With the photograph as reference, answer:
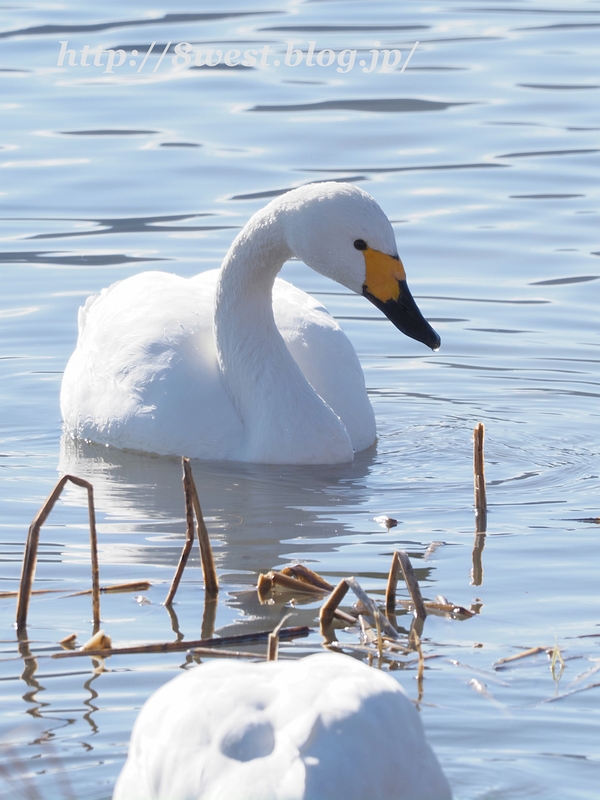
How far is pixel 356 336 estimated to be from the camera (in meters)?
10.3

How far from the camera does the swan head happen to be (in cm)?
746

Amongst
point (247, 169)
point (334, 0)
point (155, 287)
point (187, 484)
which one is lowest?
point (187, 484)

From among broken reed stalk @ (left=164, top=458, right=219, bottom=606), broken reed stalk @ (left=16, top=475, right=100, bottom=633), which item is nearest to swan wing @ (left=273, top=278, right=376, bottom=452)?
broken reed stalk @ (left=164, top=458, right=219, bottom=606)

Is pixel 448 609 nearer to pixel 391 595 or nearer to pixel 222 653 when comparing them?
pixel 391 595

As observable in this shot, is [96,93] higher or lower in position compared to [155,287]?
higher

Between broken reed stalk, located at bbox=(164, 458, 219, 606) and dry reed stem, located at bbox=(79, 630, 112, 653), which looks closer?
dry reed stem, located at bbox=(79, 630, 112, 653)

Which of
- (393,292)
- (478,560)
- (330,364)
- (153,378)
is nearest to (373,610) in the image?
(478,560)

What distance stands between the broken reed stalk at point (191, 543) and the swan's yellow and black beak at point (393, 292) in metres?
2.19

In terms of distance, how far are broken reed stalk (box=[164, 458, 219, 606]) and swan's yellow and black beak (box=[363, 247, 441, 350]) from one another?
2191 mm

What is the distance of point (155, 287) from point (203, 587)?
320 cm

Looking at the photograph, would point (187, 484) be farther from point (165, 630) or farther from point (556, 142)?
point (556, 142)

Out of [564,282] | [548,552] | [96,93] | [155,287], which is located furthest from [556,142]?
[548,552]

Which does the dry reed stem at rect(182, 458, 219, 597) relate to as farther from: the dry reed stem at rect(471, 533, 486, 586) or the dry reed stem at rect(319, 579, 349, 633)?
the dry reed stem at rect(471, 533, 486, 586)

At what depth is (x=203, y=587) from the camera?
5.90 m
